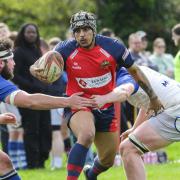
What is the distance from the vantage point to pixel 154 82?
8.82 metres

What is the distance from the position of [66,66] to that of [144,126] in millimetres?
1185

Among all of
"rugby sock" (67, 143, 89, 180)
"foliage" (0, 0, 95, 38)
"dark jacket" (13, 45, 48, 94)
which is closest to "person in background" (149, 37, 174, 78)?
"dark jacket" (13, 45, 48, 94)

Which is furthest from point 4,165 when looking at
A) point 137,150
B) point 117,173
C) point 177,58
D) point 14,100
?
point 177,58

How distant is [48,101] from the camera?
755 cm

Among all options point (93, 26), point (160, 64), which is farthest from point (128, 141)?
point (160, 64)

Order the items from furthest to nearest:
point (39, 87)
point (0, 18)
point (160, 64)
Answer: point (0, 18) < point (160, 64) < point (39, 87)

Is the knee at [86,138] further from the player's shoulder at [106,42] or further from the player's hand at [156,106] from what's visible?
the player's shoulder at [106,42]

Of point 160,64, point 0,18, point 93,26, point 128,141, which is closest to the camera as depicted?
point 128,141

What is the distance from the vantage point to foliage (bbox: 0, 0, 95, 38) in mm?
33938

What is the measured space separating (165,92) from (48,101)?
5.73 ft

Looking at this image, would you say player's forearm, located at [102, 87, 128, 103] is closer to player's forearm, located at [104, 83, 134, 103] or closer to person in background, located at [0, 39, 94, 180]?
player's forearm, located at [104, 83, 134, 103]

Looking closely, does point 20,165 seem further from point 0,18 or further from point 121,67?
point 0,18

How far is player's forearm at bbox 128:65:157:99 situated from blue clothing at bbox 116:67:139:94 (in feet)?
0.43

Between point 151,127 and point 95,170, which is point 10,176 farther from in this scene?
point 95,170
